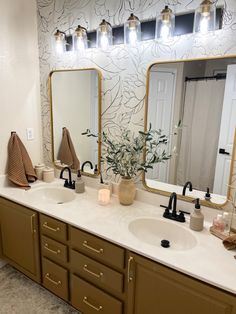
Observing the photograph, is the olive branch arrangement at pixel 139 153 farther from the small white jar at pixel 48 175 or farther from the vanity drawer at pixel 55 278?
the vanity drawer at pixel 55 278

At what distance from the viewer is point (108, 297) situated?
145 centimetres

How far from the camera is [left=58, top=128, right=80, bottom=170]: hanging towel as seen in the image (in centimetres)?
218

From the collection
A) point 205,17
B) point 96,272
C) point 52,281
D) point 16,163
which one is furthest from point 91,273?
point 205,17

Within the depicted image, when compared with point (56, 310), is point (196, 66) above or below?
above

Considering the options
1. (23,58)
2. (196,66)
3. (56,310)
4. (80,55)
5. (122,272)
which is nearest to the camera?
(122,272)

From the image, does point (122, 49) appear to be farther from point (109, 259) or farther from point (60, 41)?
point (109, 259)

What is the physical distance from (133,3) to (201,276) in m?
1.72

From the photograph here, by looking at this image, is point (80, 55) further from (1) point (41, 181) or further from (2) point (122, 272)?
(2) point (122, 272)

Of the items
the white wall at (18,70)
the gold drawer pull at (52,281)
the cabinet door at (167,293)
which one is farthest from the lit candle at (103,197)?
the white wall at (18,70)

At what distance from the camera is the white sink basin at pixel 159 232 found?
144 centimetres

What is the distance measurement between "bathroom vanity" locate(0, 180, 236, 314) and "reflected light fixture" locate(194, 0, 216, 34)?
1.21 meters

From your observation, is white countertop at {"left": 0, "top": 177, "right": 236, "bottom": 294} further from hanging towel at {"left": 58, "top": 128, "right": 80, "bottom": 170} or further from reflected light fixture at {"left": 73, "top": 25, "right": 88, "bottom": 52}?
reflected light fixture at {"left": 73, "top": 25, "right": 88, "bottom": 52}

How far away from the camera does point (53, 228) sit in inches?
64.6

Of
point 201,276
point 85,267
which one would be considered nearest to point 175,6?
point 201,276
